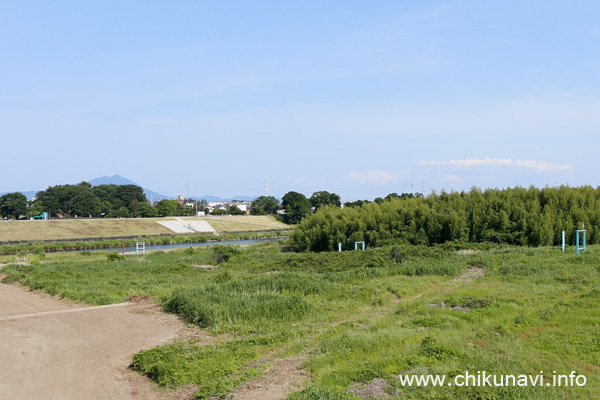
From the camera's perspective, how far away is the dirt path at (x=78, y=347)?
6.50 m

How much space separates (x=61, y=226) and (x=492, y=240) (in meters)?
51.4

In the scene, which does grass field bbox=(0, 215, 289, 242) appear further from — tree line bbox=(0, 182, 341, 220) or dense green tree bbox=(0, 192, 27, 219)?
dense green tree bbox=(0, 192, 27, 219)

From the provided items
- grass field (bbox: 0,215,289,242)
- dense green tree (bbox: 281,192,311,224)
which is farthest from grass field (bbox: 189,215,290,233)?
dense green tree (bbox: 281,192,311,224)

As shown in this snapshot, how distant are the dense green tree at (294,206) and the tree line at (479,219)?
5121 cm

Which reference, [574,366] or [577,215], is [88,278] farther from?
[577,215]

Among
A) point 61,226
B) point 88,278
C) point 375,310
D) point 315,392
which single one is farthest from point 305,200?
point 315,392

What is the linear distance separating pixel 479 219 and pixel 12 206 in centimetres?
7586

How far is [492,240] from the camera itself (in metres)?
23.2

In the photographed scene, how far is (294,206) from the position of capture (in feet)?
274

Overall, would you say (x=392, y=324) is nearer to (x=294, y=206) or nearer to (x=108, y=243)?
(x=108, y=243)

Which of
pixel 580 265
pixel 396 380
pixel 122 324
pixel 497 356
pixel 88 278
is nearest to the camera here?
pixel 396 380

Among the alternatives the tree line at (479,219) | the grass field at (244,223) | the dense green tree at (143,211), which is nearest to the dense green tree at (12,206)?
the dense green tree at (143,211)

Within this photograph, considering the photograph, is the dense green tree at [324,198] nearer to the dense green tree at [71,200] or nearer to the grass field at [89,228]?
the grass field at [89,228]

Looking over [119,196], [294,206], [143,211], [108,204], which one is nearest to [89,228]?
[108,204]
